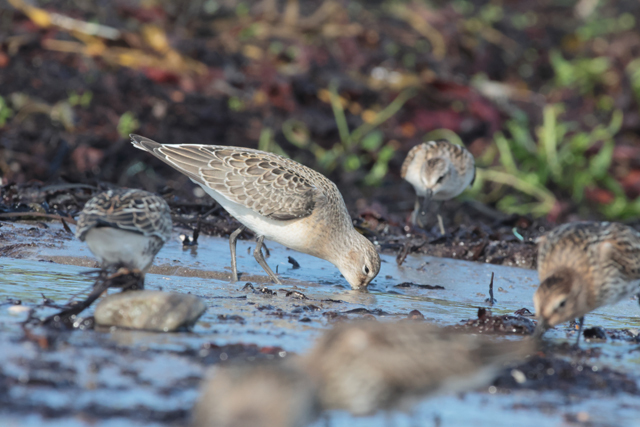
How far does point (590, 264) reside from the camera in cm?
539

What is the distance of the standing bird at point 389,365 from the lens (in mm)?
3414

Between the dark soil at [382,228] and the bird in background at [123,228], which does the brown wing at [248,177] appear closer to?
the dark soil at [382,228]

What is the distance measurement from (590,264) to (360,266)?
78.9 inches

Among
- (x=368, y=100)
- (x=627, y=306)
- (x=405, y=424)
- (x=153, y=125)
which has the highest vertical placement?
(x=368, y=100)

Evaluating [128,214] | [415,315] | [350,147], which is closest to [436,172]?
[350,147]

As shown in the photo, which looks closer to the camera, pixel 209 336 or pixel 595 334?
pixel 209 336

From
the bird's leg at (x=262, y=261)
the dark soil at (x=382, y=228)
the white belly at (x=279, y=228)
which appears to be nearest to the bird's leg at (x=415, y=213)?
the dark soil at (x=382, y=228)

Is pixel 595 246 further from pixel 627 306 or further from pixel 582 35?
pixel 582 35

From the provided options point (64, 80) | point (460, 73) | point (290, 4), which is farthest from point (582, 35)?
point (64, 80)

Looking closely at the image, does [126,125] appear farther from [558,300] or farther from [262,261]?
[558,300]

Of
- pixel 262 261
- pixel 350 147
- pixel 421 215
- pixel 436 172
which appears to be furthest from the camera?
pixel 350 147

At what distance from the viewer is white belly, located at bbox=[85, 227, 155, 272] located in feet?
16.9

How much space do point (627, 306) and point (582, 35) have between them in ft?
35.1

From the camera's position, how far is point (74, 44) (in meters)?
11.6
